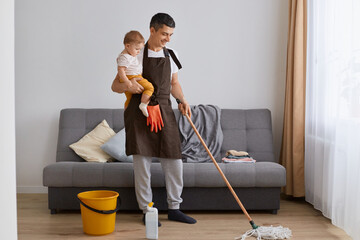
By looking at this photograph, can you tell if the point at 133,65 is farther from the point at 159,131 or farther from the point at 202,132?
the point at 202,132

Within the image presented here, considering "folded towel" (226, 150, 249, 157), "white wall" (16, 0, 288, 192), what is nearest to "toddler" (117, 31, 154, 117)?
"folded towel" (226, 150, 249, 157)

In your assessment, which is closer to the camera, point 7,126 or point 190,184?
point 7,126

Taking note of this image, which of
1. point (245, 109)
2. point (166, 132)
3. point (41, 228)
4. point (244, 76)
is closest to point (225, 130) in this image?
point (245, 109)

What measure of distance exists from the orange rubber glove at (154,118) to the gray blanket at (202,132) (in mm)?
745

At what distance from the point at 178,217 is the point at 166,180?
30 cm

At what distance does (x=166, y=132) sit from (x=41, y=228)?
1143 mm

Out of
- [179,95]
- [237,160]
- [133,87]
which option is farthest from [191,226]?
[133,87]

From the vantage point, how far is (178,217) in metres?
3.15

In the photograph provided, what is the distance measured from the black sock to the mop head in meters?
0.47

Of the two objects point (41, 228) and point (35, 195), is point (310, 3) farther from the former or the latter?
point (35, 195)

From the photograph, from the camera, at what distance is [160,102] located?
307cm

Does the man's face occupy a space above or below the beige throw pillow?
above

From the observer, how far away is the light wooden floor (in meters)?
2.84

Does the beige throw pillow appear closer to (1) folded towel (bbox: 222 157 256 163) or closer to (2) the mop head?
(1) folded towel (bbox: 222 157 256 163)
